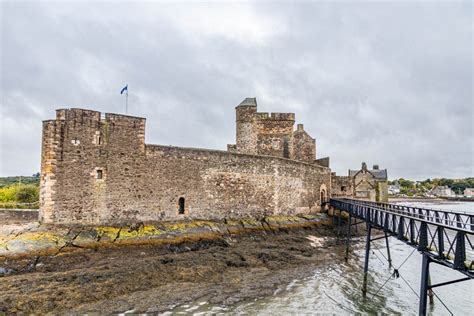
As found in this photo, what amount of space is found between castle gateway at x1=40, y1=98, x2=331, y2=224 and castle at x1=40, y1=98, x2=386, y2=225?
0.04 metres

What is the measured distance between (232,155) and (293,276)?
31.5 ft

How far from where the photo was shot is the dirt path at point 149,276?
893 centimetres

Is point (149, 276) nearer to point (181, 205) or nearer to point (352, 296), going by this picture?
point (181, 205)

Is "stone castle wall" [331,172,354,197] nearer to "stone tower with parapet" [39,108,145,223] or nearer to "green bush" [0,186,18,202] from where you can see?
"stone tower with parapet" [39,108,145,223]

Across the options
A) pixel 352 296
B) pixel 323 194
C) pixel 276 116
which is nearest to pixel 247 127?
pixel 276 116

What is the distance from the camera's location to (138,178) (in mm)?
16234

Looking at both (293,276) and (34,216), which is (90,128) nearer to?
(34,216)

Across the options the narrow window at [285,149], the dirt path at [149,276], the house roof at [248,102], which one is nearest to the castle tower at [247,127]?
the house roof at [248,102]

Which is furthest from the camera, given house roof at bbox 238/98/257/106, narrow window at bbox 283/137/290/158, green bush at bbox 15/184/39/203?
narrow window at bbox 283/137/290/158

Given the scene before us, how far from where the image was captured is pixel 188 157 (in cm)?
1819

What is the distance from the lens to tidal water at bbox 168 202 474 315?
366 inches

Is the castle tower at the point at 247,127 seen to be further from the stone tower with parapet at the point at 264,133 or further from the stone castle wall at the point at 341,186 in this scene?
the stone castle wall at the point at 341,186

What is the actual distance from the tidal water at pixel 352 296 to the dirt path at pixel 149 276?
0.57 metres

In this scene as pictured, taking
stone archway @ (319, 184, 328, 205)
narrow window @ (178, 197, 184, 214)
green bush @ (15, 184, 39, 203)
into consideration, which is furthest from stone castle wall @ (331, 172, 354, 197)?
green bush @ (15, 184, 39, 203)
